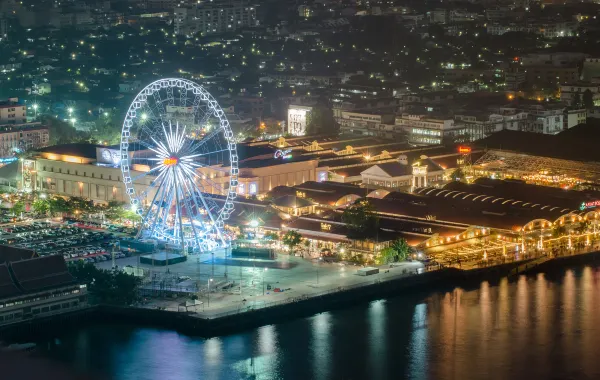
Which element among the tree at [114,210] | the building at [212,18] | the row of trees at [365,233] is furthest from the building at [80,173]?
the building at [212,18]

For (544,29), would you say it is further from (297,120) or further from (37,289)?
(37,289)

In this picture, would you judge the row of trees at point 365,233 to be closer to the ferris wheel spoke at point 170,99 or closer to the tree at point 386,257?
the tree at point 386,257

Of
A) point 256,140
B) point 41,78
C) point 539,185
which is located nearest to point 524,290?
point 539,185

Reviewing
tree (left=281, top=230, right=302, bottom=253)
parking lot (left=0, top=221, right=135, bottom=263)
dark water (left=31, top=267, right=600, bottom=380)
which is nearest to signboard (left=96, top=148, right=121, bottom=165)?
parking lot (left=0, top=221, right=135, bottom=263)

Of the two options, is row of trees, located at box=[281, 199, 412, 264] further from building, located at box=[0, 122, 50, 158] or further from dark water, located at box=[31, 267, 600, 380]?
building, located at box=[0, 122, 50, 158]

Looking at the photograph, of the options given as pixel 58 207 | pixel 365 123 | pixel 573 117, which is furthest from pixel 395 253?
pixel 573 117
